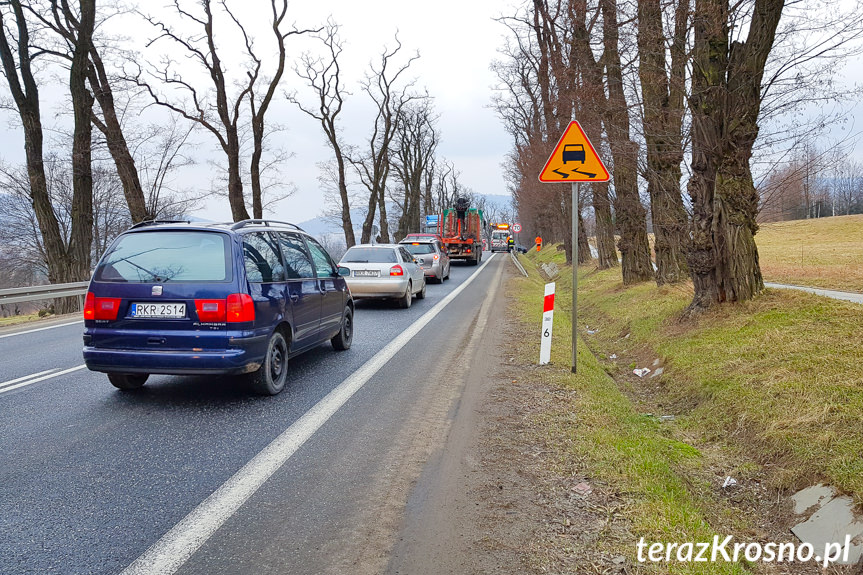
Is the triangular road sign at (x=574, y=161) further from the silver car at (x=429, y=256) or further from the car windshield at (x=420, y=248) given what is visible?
the car windshield at (x=420, y=248)

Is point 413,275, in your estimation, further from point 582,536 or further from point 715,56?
point 582,536

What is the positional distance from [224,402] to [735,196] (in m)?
7.02

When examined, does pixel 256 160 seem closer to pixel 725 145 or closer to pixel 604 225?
pixel 604 225

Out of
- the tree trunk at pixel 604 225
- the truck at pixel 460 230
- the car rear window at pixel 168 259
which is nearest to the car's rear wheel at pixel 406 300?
the tree trunk at pixel 604 225

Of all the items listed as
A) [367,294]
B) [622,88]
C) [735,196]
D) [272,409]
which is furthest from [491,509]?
[622,88]

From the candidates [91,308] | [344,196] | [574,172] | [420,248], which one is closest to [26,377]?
[91,308]

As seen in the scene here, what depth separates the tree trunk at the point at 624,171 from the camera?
1193cm

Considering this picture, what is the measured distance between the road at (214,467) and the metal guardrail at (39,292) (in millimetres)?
7031

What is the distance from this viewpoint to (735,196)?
26.5 ft

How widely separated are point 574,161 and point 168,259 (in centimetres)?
450

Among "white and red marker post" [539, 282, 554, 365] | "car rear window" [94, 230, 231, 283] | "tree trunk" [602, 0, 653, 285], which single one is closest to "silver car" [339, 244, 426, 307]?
"tree trunk" [602, 0, 653, 285]

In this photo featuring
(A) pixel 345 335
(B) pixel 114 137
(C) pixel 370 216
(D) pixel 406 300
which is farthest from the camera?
(C) pixel 370 216

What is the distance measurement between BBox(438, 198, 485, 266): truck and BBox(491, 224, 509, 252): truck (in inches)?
1619

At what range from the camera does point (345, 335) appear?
340 inches
